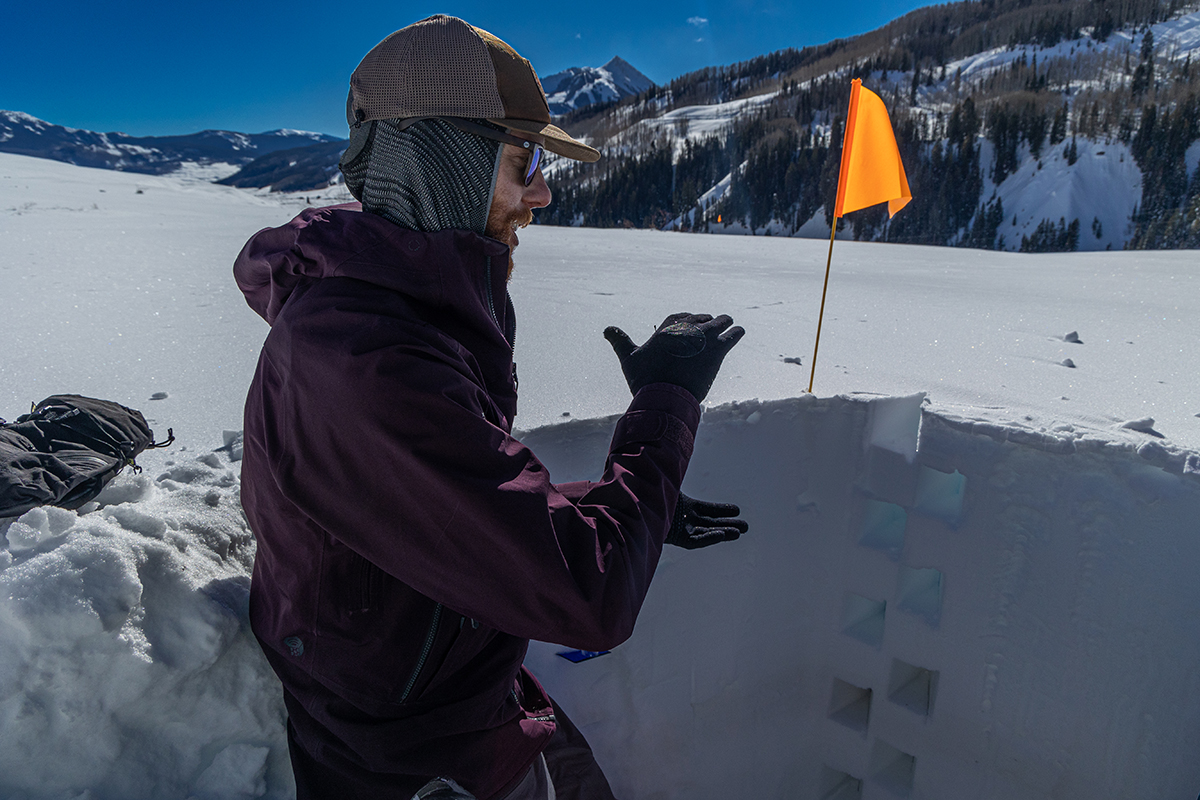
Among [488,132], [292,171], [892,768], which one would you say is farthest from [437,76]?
[292,171]

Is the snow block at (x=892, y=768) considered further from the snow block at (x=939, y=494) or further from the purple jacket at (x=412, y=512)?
the purple jacket at (x=412, y=512)

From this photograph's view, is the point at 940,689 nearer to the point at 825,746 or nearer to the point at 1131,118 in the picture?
the point at 825,746

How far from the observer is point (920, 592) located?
105 inches

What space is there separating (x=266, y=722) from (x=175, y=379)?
158 centimetres

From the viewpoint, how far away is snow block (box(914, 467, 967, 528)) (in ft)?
8.02

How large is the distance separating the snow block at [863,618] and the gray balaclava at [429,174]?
2.45 metres

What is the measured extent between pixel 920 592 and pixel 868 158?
1915 millimetres

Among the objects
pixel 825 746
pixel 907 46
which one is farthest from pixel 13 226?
pixel 907 46

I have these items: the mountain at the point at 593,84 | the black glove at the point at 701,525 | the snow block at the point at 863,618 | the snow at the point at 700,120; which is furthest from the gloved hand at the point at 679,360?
the mountain at the point at 593,84

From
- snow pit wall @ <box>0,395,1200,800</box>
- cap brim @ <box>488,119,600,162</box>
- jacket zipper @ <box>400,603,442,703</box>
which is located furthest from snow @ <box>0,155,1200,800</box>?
cap brim @ <box>488,119,600,162</box>

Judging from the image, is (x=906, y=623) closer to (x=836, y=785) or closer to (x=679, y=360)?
(x=836, y=785)

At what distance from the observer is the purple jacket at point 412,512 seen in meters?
0.77

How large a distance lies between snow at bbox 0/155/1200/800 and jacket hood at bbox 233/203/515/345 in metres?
0.68

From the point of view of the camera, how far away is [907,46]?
188 ft
